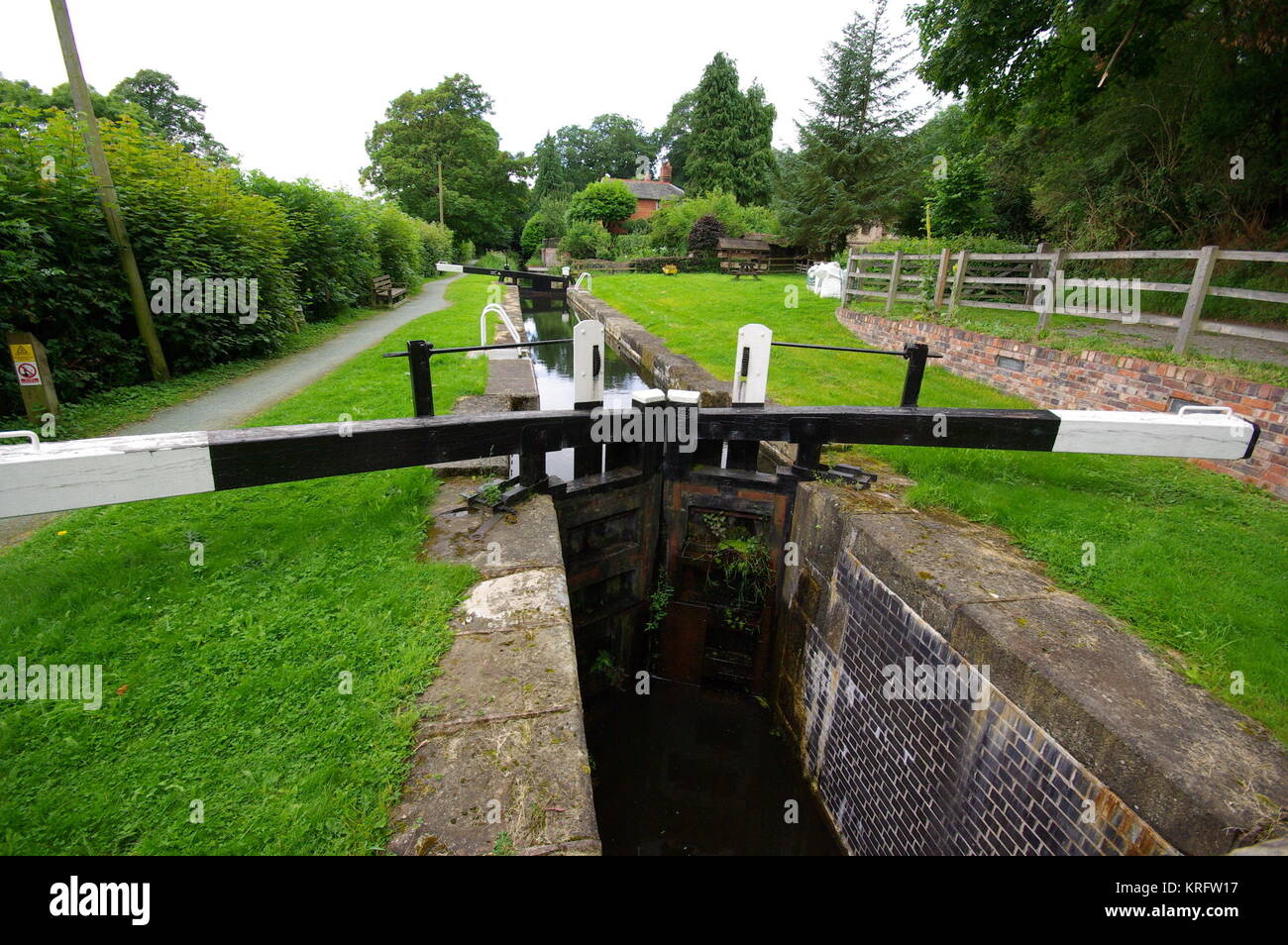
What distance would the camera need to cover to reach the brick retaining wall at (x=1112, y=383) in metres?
4.48

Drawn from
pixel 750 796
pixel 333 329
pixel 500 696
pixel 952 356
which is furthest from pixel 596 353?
pixel 333 329

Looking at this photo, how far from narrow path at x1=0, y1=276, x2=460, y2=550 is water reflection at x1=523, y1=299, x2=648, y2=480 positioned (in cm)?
298

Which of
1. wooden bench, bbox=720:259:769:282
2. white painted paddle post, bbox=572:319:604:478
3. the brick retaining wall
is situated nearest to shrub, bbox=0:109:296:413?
white painted paddle post, bbox=572:319:604:478

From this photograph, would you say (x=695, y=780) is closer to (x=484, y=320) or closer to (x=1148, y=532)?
(x=1148, y=532)

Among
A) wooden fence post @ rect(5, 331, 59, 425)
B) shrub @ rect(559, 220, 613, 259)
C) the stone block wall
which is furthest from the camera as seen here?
shrub @ rect(559, 220, 613, 259)

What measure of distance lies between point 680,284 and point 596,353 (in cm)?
1872

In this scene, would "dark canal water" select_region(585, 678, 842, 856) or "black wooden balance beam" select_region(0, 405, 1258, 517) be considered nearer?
"black wooden balance beam" select_region(0, 405, 1258, 517)

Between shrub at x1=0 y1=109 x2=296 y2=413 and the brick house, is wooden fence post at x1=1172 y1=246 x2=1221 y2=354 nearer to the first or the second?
shrub at x1=0 y1=109 x2=296 y2=413

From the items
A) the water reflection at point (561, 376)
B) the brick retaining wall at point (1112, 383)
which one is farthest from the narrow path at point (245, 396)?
the brick retaining wall at point (1112, 383)

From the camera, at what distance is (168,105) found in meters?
40.4

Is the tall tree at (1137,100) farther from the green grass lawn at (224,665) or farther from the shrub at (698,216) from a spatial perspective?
the shrub at (698,216)

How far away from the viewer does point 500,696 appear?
237cm

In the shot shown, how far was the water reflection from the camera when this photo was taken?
8070 millimetres
